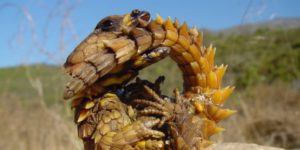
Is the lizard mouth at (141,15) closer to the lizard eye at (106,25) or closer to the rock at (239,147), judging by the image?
the lizard eye at (106,25)

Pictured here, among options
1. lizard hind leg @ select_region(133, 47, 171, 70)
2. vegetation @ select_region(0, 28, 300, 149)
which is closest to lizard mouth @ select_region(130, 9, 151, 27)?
lizard hind leg @ select_region(133, 47, 171, 70)

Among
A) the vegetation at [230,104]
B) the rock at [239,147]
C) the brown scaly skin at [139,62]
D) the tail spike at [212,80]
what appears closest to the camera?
the brown scaly skin at [139,62]

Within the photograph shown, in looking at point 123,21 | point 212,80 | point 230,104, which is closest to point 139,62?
point 123,21

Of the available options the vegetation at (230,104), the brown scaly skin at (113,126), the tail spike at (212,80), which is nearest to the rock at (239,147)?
the tail spike at (212,80)

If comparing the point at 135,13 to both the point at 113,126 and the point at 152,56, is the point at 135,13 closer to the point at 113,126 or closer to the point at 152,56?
the point at 152,56

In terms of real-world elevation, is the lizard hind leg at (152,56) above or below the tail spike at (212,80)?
above

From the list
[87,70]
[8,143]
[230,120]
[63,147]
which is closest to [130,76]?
[87,70]

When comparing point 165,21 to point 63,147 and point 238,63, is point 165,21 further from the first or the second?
point 238,63

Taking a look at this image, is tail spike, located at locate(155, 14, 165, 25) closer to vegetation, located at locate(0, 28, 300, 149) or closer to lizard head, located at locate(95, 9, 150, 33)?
lizard head, located at locate(95, 9, 150, 33)
